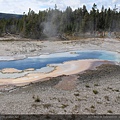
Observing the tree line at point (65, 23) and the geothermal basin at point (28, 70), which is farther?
the tree line at point (65, 23)

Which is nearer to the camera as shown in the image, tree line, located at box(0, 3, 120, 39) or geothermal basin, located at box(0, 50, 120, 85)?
geothermal basin, located at box(0, 50, 120, 85)

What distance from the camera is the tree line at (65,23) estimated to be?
280ft

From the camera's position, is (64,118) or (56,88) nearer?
(64,118)

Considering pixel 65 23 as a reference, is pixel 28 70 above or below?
below

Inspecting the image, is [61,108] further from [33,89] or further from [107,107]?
[33,89]

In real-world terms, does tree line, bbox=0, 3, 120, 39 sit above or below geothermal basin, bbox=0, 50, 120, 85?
above

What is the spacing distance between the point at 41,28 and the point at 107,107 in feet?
238

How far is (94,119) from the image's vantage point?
12289 millimetres

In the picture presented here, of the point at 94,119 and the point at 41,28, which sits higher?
the point at 41,28

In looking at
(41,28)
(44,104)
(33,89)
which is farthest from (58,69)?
(41,28)

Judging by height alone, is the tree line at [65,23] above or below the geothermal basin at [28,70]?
above

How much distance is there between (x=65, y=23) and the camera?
9075cm

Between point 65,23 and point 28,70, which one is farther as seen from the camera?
Result: point 65,23

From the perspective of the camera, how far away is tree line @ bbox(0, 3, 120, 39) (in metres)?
85.3
